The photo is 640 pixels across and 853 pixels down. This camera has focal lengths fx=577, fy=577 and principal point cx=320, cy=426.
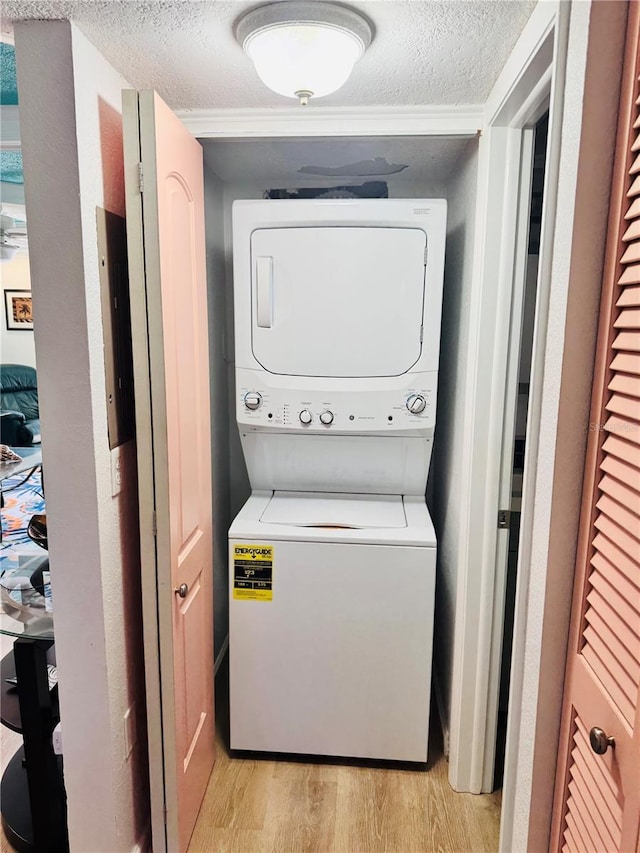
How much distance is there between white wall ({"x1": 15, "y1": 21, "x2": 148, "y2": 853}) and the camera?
124 cm

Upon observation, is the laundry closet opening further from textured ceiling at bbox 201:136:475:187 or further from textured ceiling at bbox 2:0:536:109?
textured ceiling at bbox 2:0:536:109

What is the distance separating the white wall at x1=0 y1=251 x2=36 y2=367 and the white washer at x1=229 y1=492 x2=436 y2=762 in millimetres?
6164

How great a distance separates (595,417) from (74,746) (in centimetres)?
145

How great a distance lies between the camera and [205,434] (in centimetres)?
184

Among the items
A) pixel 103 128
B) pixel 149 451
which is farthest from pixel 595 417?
pixel 103 128

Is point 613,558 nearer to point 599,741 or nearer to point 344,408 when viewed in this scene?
point 599,741

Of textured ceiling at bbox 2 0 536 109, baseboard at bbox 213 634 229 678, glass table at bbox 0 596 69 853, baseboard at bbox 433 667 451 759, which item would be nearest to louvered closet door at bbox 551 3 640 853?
textured ceiling at bbox 2 0 536 109

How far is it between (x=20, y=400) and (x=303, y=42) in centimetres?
656

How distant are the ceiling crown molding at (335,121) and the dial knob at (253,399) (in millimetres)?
832

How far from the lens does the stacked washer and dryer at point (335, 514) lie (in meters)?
1.91

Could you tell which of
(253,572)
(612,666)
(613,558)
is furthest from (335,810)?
(613,558)

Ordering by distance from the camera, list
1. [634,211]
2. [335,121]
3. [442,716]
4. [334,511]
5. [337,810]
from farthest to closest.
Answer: [442,716]
[334,511]
[337,810]
[335,121]
[634,211]

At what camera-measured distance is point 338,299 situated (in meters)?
1.99

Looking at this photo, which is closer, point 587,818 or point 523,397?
point 587,818
